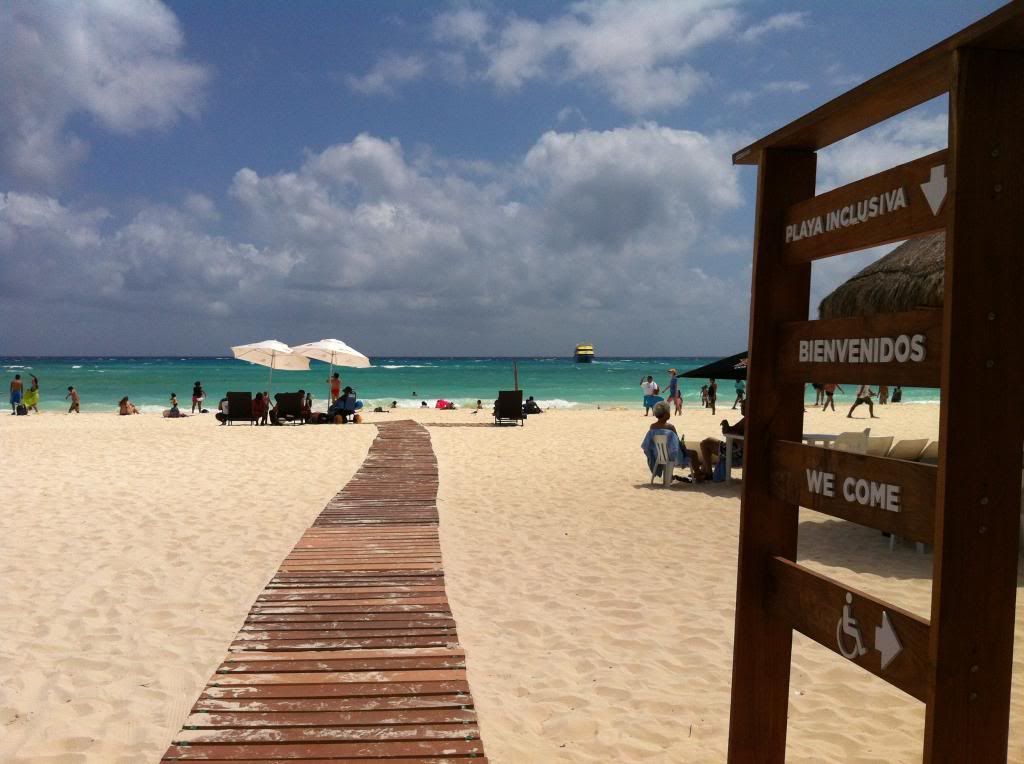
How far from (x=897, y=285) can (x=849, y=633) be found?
13.7ft

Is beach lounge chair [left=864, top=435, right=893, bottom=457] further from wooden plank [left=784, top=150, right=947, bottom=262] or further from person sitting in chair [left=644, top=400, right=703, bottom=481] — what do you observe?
wooden plank [left=784, top=150, right=947, bottom=262]

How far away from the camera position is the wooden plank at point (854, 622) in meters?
2.06

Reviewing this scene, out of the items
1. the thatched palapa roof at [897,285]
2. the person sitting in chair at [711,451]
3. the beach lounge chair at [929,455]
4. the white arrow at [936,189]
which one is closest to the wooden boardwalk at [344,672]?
the white arrow at [936,189]

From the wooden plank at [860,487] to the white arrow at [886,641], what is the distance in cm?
26

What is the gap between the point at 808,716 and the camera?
3803mm

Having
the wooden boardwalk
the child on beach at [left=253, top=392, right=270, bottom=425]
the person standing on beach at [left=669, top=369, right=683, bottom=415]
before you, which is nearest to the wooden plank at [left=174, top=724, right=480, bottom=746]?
the wooden boardwalk

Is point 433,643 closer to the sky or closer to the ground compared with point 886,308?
closer to the ground

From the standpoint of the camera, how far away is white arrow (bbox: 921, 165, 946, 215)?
2008 millimetres

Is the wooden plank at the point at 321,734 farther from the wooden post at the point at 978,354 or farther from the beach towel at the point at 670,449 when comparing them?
the beach towel at the point at 670,449

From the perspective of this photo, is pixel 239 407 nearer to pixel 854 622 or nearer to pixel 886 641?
pixel 854 622

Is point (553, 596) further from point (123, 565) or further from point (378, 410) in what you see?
point (378, 410)

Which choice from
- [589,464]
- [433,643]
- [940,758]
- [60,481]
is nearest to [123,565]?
[433,643]

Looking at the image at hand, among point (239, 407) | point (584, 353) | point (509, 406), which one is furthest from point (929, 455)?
point (584, 353)

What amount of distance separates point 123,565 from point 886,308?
6265 millimetres
